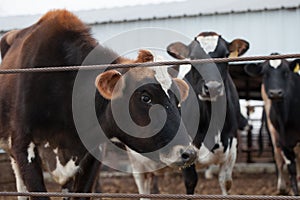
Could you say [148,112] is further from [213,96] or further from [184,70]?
[184,70]

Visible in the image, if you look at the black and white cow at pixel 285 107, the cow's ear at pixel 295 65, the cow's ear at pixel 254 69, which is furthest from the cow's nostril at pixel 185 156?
the cow's ear at pixel 295 65

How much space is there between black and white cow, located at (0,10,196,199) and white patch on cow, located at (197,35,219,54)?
5.70ft

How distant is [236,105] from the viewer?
663 centimetres

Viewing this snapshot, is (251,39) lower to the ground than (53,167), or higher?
higher

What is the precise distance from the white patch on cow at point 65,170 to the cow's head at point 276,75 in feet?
11.0

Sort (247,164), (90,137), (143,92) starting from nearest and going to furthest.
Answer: (143,92) → (90,137) → (247,164)

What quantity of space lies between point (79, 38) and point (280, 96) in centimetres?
330

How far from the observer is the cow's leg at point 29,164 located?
4.22 metres

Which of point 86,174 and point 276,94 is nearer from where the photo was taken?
point 86,174

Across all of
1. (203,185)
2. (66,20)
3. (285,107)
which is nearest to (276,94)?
(285,107)

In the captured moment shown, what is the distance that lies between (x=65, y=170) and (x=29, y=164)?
0.29 meters

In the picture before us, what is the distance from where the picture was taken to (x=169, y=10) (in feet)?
33.0

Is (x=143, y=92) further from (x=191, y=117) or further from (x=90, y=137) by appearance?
(x=191, y=117)

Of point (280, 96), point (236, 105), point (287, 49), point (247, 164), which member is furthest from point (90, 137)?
point (247, 164)
